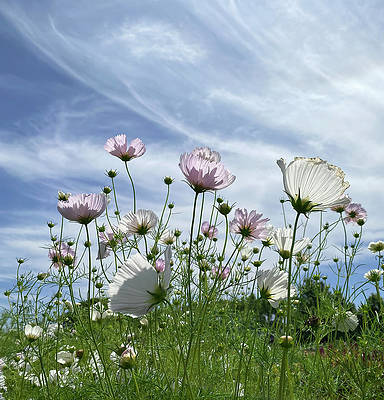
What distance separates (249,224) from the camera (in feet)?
4.62

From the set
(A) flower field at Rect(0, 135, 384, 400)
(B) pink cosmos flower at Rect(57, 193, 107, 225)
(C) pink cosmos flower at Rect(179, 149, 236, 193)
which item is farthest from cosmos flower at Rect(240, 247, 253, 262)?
(C) pink cosmos flower at Rect(179, 149, 236, 193)

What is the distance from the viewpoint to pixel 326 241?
2340 millimetres

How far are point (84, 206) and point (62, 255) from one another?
610 millimetres

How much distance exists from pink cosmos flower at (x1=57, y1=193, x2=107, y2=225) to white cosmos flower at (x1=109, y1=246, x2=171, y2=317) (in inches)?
14.4

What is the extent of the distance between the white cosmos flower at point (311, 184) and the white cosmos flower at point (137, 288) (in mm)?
318

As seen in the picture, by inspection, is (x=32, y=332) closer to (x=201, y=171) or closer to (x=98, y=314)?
(x=98, y=314)

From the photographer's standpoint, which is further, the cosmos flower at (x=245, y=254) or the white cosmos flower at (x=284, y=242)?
the cosmos flower at (x=245, y=254)

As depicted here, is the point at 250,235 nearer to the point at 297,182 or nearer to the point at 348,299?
the point at 297,182

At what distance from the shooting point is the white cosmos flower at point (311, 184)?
871mm

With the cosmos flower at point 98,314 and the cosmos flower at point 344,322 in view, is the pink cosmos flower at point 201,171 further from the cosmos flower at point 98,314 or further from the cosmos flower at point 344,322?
the cosmos flower at point 344,322

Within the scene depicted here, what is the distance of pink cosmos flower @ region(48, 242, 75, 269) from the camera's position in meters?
1.73

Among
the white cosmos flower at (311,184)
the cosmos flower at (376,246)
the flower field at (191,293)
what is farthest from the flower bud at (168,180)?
the cosmos flower at (376,246)

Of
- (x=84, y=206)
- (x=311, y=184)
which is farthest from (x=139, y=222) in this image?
(x=311, y=184)

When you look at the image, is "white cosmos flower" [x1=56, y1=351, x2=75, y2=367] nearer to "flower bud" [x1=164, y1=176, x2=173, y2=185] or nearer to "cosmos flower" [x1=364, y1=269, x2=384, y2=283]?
"flower bud" [x1=164, y1=176, x2=173, y2=185]
